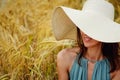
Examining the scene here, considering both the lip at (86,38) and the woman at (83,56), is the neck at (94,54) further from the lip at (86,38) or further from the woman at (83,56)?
the lip at (86,38)

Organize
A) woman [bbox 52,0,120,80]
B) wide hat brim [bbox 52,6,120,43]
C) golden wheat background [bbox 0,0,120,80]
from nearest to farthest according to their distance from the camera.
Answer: wide hat brim [bbox 52,6,120,43]
woman [bbox 52,0,120,80]
golden wheat background [bbox 0,0,120,80]

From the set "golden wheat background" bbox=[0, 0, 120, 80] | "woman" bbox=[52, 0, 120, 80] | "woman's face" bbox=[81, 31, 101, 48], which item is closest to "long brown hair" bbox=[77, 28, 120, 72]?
"woman" bbox=[52, 0, 120, 80]

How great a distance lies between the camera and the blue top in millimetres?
2006

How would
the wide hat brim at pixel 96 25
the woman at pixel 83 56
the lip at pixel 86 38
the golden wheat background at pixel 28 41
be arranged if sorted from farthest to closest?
the golden wheat background at pixel 28 41 < the woman at pixel 83 56 < the lip at pixel 86 38 < the wide hat brim at pixel 96 25

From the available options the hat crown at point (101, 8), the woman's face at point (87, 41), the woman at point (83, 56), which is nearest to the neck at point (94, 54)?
the woman at point (83, 56)

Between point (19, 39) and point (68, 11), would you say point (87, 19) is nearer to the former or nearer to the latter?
point (68, 11)

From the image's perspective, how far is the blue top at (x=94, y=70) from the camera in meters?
2.01

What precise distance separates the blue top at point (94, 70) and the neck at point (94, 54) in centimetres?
2

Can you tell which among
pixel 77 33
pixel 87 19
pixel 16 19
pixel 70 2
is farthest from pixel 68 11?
pixel 16 19

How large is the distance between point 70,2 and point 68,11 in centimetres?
42

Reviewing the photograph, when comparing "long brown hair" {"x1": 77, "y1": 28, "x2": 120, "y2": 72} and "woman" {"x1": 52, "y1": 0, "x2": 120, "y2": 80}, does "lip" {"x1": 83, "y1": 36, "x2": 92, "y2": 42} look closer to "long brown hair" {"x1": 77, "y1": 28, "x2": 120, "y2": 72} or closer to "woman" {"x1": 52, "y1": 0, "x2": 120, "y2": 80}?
"woman" {"x1": 52, "y1": 0, "x2": 120, "y2": 80}

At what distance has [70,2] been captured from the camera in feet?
7.17

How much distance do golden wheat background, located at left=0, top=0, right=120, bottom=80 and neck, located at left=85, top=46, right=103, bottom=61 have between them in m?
0.20

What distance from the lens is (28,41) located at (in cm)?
224
